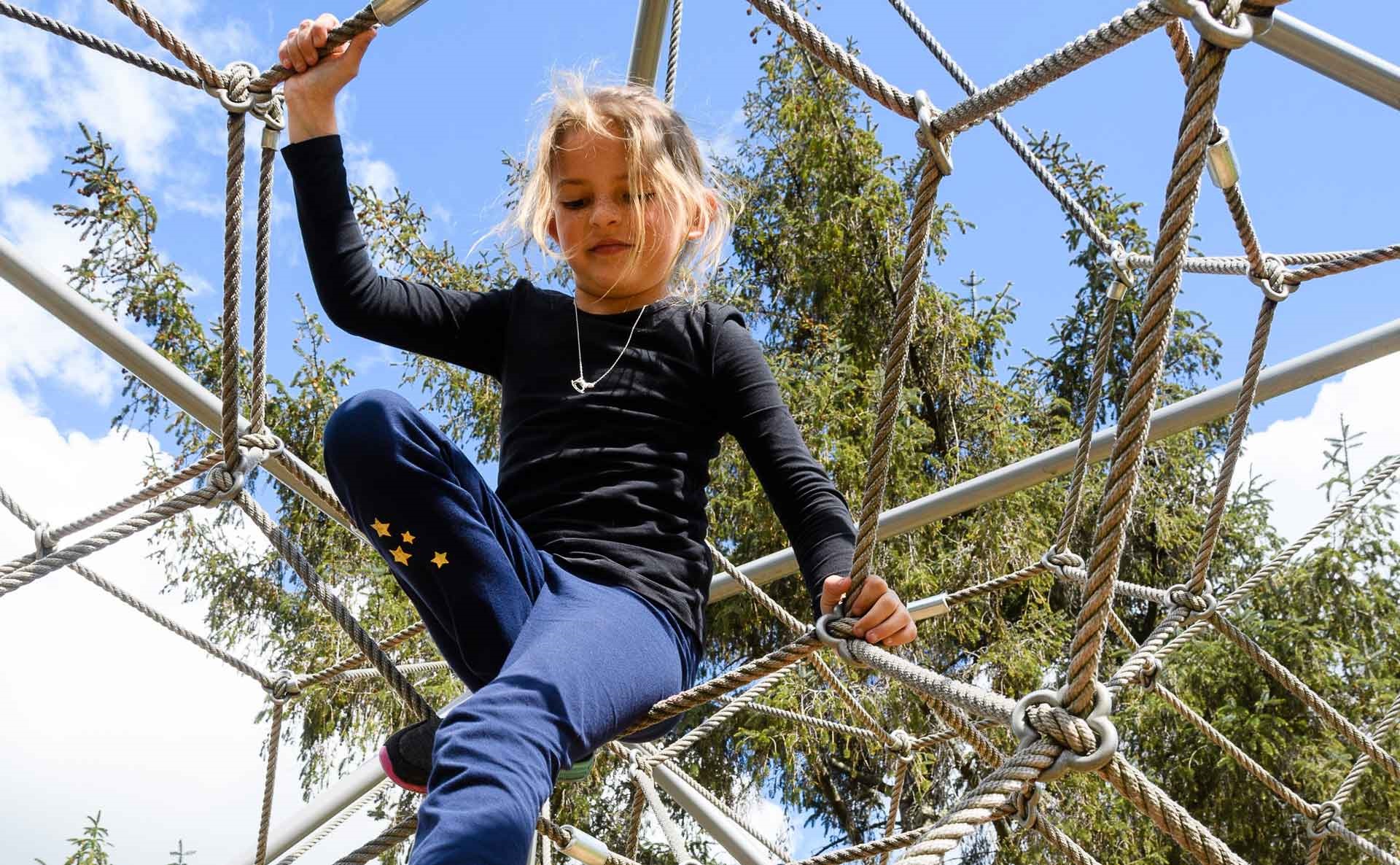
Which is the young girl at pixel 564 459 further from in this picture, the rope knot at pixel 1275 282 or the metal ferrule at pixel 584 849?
the rope knot at pixel 1275 282

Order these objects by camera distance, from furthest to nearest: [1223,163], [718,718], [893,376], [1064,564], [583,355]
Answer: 1. [1064,564]
2. [718,718]
3. [1223,163]
4. [583,355]
5. [893,376]

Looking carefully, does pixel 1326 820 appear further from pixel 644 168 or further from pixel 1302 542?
pixel 644 168

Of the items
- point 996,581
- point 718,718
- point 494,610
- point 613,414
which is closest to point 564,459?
point 613,414

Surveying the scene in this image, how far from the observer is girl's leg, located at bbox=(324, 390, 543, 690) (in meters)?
0.78

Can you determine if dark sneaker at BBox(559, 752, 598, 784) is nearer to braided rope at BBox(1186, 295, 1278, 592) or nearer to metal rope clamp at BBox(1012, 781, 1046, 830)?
metal rope clamp at BBox(1012, 781, 1046, 830)

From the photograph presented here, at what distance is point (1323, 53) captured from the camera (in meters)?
1.20

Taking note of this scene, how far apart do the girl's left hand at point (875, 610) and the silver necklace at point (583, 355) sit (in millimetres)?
262

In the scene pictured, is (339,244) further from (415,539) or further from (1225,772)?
(1225,772)

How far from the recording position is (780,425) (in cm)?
99

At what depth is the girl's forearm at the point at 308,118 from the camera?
96 cm

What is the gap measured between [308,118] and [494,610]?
0.43 m

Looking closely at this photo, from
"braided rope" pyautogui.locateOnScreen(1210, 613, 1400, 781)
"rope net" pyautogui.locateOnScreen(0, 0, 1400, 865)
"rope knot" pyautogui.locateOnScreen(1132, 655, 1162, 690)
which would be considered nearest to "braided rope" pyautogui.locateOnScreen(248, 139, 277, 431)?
"rope net" pyautogui.locateOnScreen(0, 0, 1400, 865)

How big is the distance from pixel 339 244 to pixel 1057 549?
1.21m

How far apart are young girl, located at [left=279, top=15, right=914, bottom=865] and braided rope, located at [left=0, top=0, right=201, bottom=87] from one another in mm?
144
